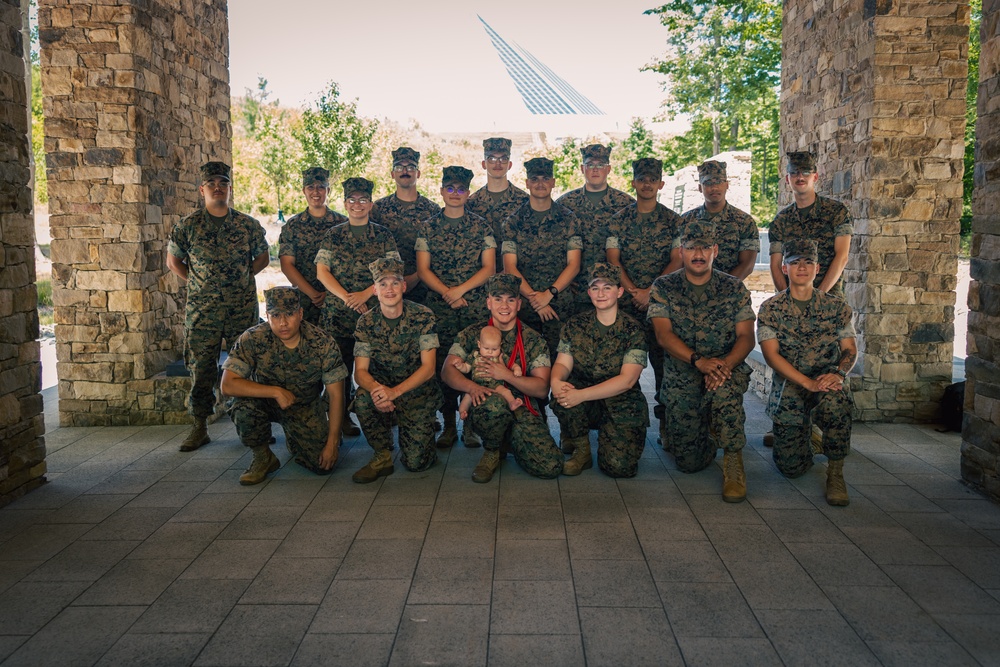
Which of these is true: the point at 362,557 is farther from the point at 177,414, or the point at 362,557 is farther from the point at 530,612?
the point at 177,414

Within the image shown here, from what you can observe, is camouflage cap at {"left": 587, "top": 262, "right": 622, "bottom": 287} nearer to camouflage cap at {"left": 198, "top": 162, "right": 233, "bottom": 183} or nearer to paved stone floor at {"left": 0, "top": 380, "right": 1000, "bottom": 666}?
paved stone floor at {"left": 0, "top": 380, "right": 1000, "bottom": 666}

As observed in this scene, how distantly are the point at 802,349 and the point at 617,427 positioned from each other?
1154mm

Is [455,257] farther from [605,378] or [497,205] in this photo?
[605,378]

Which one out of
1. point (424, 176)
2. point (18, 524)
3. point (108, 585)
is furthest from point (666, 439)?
point (424, 176)

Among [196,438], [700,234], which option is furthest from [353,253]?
[700,234]

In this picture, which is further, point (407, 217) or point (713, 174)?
point (407, 217)

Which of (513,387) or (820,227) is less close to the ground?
(820,227)

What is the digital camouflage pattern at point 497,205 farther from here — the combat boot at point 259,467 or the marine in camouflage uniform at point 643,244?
the combat boot at point 259,467

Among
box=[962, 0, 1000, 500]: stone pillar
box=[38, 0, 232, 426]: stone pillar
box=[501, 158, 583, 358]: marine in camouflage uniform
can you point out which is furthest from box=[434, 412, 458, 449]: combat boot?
box=[962, 0, 1000, 500]: stone pillar

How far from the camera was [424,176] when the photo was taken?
971 inches

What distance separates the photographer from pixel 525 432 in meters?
4.61

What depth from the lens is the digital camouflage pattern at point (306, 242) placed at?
18.3 feet

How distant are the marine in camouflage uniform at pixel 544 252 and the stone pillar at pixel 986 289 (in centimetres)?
233

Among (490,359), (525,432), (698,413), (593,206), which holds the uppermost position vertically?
(593,206)
